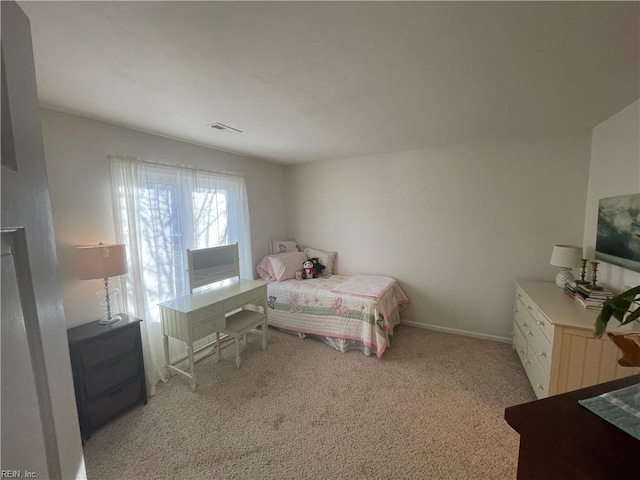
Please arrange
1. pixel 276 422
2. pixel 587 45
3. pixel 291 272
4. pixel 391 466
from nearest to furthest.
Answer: pixel 587 45, pixel 391 466, pixel 276 422, pixel 291 272

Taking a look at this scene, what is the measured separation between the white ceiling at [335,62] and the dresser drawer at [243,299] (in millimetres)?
1668

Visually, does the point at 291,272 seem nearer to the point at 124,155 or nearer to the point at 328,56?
the point at 124,155

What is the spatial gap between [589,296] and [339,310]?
2076 mm

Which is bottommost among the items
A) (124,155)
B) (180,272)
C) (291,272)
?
(291,272)

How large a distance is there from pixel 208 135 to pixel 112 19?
152cm

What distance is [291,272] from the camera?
3.60 m

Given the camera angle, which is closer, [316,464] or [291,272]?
[316,464]

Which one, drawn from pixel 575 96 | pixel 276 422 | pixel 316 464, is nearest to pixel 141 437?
pixel 276 422

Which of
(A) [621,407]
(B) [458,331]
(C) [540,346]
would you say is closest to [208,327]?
(A) [621,407]

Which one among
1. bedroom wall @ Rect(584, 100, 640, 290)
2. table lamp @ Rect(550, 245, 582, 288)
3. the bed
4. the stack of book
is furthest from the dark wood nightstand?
bedroom wall @ Rect(584, 100, 640, 290)

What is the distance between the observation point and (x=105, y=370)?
1.88 m

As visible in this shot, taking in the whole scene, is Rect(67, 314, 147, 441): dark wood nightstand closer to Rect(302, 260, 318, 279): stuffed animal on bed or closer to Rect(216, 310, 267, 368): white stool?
Rect(216, 310, 267, 368): white stool

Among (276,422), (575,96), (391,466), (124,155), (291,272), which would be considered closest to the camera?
(391,466)

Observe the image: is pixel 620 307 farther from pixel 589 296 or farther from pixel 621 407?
pixel 589 296
